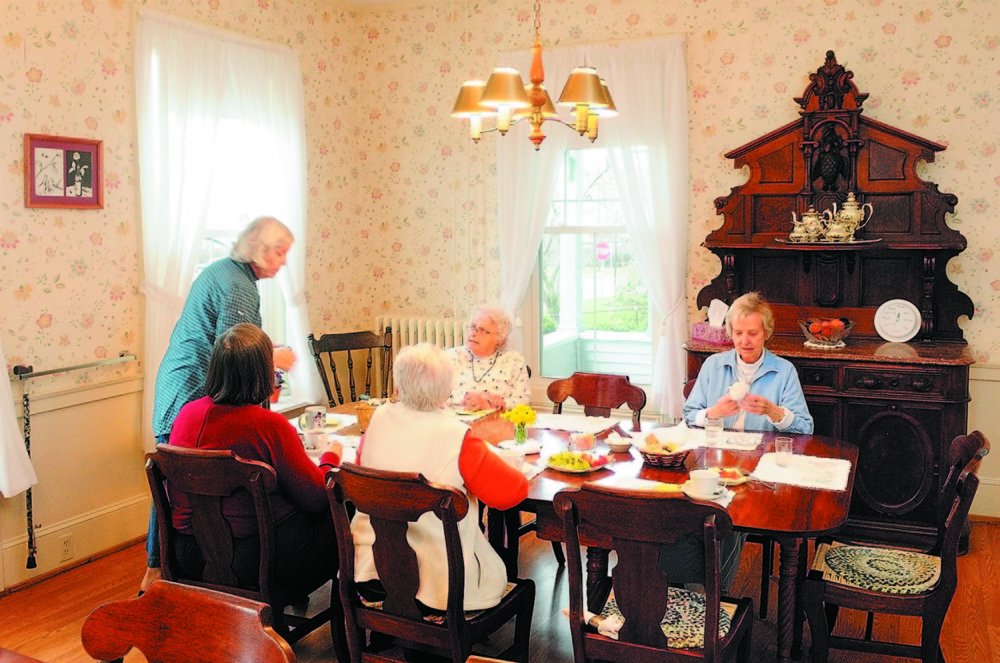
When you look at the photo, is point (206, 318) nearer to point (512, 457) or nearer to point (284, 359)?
point (284, 359)

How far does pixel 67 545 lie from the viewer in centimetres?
395

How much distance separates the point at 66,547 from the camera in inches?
155

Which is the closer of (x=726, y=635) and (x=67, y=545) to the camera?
(x=726, y=635)

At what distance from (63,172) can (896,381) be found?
3756 mm

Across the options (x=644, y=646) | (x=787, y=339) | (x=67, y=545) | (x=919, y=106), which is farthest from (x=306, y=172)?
(x=644, y=646)

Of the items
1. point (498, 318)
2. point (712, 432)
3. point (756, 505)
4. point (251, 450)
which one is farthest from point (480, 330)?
point (756, 505)

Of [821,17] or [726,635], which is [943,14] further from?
[726,635]

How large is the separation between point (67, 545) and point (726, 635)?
296 cm

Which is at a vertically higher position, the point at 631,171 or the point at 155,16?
the point at 155,16

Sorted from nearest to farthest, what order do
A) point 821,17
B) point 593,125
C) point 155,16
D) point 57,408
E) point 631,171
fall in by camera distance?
point 593,125 < point 57,408 < point 155,16 < point 821,17 < point 631,171

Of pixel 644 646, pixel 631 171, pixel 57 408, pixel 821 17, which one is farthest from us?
pixel 631 171

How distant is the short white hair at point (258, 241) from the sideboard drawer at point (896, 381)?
8.54ft

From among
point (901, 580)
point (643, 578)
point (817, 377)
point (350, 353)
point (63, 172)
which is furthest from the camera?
point (350, 353)

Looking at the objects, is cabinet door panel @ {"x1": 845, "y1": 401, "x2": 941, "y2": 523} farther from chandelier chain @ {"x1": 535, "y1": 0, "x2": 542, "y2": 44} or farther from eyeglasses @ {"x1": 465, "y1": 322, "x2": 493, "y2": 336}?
chandelier chain @ {"x1": 535, "y1": 0, "x2": 542, "y2": 44}
